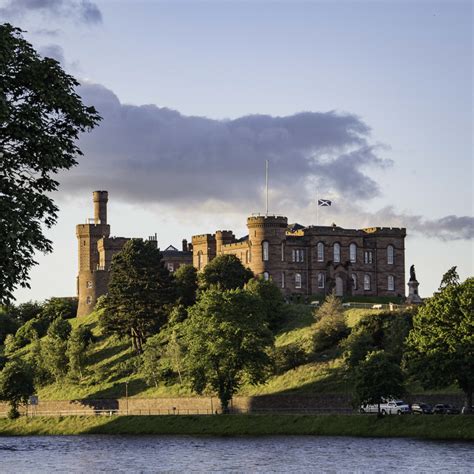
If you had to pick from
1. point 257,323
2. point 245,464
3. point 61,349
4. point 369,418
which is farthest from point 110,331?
point 245,464

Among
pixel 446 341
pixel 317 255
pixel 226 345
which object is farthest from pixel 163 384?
pixel 446 341

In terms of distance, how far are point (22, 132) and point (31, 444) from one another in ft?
184

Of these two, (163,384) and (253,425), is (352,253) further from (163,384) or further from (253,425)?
(253,425)

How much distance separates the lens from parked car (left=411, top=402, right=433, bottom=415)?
84.1m

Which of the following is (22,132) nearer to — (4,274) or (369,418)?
(4,274)

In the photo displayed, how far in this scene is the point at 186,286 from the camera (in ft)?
440

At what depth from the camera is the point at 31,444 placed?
89875 mm

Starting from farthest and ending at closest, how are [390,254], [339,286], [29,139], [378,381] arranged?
[390,254], [339,286], [378,381], [29,139]

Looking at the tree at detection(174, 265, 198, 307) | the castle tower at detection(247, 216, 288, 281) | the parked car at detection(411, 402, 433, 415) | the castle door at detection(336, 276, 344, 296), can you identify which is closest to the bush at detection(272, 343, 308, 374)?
the parked car at detection(411, 402, 433, 415)

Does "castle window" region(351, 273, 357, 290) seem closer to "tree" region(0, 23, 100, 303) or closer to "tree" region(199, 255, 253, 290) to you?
"tree" region(199, 255, 253, 290)

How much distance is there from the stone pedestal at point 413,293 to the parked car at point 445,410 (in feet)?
117

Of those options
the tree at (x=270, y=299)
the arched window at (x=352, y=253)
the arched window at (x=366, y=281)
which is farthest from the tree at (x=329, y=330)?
the arched window at (x=366, y=281)

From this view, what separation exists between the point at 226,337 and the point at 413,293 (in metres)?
36.9

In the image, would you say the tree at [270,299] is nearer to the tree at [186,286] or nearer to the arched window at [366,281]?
the tree at [186,286]
